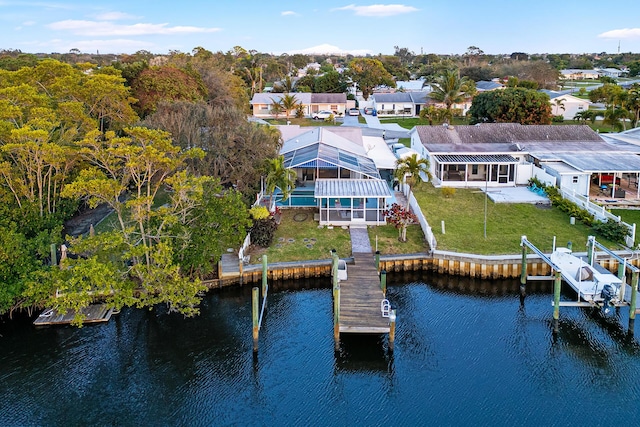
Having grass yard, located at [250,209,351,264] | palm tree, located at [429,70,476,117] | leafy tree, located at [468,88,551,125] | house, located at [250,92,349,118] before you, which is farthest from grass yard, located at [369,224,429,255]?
house, located at [250,92,349,118]

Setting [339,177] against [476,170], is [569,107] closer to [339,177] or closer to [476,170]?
[476,170]

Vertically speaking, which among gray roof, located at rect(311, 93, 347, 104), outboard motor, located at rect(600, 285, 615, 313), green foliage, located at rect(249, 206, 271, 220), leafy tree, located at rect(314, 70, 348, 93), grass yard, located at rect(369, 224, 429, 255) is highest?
leafy tree, located at rect(314, 70, 348, 93)

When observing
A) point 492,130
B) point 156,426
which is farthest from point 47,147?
point 492,130

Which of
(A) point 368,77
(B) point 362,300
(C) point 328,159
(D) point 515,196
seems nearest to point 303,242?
(B) point 362,300

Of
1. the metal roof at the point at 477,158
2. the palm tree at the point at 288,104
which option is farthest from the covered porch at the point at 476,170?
the palm tree at the point at 288,104

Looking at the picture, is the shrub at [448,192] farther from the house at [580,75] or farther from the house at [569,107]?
the house at [580,75]

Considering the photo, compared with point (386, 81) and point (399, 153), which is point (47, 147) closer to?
point (399, 153)

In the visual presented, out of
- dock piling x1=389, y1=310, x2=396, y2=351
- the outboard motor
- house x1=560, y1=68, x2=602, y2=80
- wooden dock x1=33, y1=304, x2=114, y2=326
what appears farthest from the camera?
house x1=560, y1=68, x2=602, y2=80

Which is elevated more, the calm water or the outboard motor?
the outboard motor

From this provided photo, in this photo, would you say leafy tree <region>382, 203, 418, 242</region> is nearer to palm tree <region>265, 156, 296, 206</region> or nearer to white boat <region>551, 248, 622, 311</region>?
palm tree <region>265, 156, 296, 206</region>
